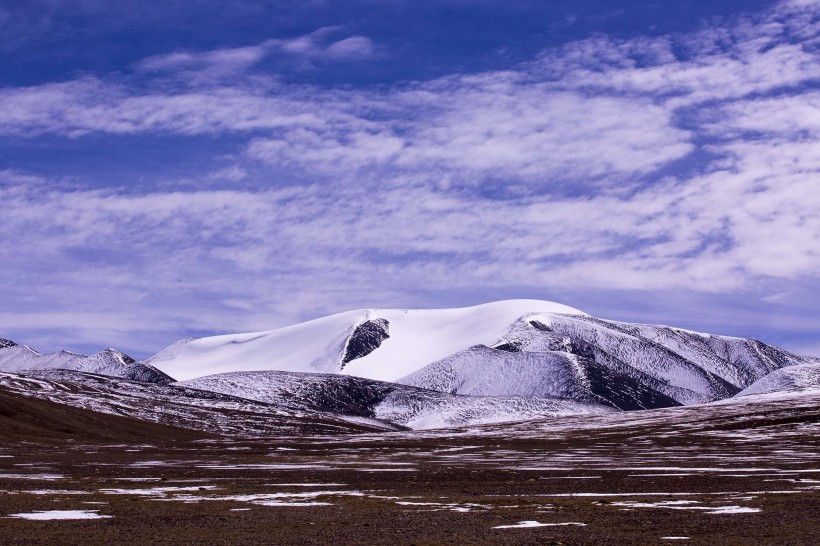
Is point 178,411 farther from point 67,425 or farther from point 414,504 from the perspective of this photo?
point 414,504

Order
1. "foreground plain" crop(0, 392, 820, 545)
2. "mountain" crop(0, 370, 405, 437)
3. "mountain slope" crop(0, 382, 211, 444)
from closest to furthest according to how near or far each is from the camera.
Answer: "foreground plain" crop(0, 392, 820, 545) < "mountain slope" crop(0, 382, 211, 444) < "mountain" crop(0, 370, 405, 437)

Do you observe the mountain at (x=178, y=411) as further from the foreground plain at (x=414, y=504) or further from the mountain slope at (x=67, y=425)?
the foreground plain at (x=414, y=504)

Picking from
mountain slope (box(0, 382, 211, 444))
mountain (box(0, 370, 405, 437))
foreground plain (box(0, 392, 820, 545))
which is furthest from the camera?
mountain (box(0, 370, 405, 437))

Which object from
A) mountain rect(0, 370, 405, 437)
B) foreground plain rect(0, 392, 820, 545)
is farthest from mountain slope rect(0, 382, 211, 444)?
foreground plain rect(0, 392, 820, 545)

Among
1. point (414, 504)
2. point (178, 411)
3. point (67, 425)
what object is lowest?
point (414, 504)

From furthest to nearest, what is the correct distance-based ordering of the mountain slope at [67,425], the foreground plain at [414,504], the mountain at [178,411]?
the mountain at [178,411]
the mountain slope at [67,425]
the foreground plain at [414,504]

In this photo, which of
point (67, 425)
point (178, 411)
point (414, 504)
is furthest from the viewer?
point (178, 411)

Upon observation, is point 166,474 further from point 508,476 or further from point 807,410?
point 807,410

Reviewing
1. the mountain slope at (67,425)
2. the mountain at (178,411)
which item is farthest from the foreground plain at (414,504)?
the mountain at (178,411)

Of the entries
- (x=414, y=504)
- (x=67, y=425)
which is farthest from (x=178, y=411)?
(x=414, y=504)

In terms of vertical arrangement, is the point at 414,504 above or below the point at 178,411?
below

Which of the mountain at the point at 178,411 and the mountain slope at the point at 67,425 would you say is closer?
the mountain slope at the point at 67,425

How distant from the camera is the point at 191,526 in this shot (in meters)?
25.6

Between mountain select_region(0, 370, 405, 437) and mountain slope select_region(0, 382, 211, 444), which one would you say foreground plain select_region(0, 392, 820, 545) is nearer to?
mountain slope select_region(0, 382, 211, 444)
